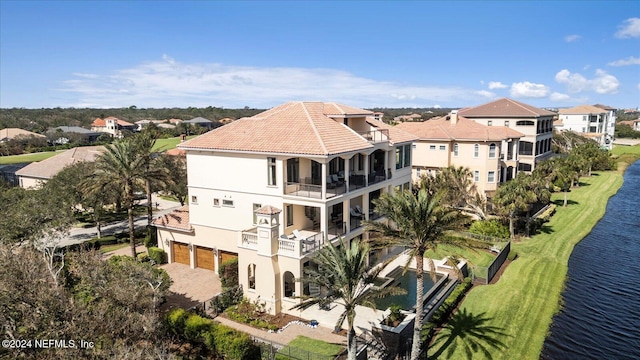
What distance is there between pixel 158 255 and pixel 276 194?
10.9m

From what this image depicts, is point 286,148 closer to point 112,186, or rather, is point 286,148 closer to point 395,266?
point 395,266

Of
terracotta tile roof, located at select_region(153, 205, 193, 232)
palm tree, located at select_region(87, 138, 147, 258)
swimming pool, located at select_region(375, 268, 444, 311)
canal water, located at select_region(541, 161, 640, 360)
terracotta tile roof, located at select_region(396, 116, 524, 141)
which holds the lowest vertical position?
canal water, located at select_region(541, 161, 640, 360)

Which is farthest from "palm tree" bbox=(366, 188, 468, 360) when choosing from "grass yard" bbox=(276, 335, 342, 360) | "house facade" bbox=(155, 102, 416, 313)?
"house facade" bbox=(155, 102, 416, 313)

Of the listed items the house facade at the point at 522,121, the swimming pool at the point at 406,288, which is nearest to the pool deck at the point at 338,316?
the swimming pool at the point at 406,288

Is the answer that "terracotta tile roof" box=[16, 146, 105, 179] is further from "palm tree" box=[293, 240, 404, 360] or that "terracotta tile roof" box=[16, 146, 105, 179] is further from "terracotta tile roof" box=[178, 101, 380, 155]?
"palm tree" box=[293, 240, 404, 360]

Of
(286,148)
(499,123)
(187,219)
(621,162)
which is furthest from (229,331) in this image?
(621,162)

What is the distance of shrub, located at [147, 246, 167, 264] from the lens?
3206cm

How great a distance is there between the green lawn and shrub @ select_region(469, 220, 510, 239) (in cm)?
153

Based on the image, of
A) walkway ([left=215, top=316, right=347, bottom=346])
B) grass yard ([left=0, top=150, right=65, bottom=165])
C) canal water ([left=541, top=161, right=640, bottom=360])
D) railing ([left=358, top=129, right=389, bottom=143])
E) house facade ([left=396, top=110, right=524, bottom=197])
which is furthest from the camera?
grass yard ([left=0, top=150, right=65, bottom=165])

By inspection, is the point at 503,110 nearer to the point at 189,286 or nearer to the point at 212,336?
the point at 189,286

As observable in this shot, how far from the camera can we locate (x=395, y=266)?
104 feet

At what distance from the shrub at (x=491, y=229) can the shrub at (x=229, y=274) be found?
73.3ft

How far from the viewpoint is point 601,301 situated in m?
28.8

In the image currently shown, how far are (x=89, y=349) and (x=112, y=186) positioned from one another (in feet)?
81.7
